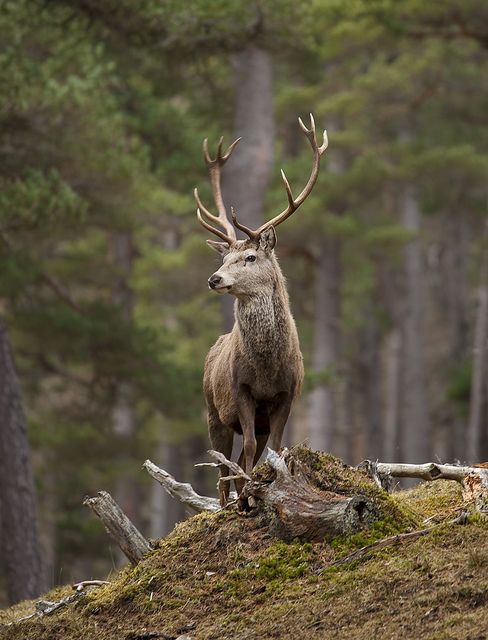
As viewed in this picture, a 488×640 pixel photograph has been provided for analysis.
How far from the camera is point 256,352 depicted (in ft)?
28.4

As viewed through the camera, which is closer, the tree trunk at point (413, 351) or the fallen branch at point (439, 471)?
the fallen branch at point (439, 471)

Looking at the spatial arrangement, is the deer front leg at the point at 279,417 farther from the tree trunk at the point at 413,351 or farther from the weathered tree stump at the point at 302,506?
the tree trunk at the point at 413,351

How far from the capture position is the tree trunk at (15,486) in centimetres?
1362

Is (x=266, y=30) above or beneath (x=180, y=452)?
above

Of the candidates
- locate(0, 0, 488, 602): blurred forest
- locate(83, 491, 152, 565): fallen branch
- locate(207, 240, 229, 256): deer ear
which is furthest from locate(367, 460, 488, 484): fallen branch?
locate(0, 0, 488, 602): blurred forest

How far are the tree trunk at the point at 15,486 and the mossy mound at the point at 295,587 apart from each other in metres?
5.91

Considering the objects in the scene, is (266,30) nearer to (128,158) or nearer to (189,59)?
(189,59)

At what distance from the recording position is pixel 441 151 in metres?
24.9

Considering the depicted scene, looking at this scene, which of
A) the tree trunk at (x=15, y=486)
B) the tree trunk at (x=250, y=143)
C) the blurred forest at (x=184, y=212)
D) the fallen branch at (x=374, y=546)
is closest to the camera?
the fallen branch at (x=374, y=546)

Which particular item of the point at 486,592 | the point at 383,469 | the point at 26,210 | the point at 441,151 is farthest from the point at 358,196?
the point at 486,592

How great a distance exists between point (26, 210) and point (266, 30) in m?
3.97

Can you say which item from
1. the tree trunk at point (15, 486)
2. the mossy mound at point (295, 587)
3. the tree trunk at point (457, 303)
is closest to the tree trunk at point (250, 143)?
the tree trunk at point (15, 486)

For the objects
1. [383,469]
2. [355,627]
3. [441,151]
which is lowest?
[355,627]

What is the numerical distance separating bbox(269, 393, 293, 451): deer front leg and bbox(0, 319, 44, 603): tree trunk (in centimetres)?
581
